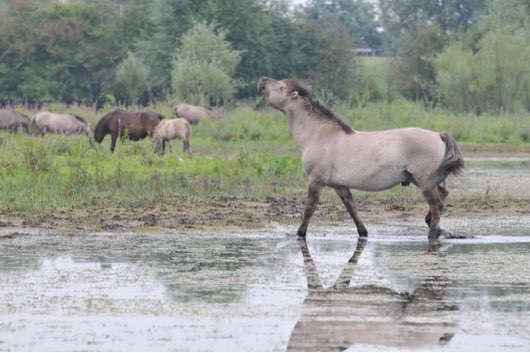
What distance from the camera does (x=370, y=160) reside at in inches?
546

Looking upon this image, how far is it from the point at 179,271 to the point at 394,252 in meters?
2.50

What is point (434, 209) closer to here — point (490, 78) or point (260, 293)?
point (260, 293)

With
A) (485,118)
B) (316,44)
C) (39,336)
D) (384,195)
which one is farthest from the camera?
(316,44)

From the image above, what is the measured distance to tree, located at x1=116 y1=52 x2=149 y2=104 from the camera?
4941cm

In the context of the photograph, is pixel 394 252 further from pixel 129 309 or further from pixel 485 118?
pixel 485 118

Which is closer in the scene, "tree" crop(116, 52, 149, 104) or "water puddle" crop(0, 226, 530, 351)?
"water puddle" crop(0, 226, 530, 351)

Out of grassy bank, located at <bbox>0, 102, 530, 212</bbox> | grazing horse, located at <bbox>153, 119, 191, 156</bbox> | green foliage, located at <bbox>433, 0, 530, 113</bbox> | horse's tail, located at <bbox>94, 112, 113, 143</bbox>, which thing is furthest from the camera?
green foliage, located at <bbox>433, 0, 530, 113</bbox>

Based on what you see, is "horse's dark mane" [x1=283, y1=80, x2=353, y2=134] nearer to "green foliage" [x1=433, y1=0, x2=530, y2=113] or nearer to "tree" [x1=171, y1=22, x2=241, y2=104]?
"tree" [x1=171, y1=22, x2=241, y2=104]

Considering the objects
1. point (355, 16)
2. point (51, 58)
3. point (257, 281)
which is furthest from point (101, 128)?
point (355, 16)

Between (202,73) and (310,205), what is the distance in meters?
29.0

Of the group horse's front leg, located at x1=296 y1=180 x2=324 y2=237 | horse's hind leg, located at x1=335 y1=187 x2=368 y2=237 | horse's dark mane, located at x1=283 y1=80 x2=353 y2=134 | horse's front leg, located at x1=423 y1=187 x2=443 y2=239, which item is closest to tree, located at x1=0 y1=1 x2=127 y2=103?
horse's dark mane, located at x1=283 y1=80 x2=353 y2=134

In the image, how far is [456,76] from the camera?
1668 inches

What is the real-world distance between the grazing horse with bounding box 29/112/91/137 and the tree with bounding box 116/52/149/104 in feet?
55.0

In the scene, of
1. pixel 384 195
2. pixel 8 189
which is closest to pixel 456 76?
pixel 384 195
